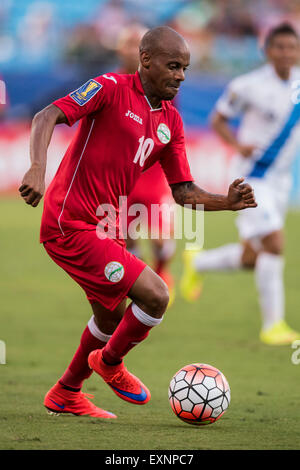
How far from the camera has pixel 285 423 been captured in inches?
179

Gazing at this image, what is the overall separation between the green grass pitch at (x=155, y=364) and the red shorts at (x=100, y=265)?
0.70 meters

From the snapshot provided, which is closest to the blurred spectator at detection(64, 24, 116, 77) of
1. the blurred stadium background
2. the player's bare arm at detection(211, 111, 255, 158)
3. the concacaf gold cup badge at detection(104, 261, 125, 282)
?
the blurred stadium background

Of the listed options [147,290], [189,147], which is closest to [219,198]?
[147,290]

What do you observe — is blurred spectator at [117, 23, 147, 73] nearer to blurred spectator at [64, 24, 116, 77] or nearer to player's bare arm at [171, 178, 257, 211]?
player's bare arm at [171, 178, 257, 211]

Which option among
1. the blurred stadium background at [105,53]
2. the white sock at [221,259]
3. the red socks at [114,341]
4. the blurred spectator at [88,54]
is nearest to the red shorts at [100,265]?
the red socks at [114,341]

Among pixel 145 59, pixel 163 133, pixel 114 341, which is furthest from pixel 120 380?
pixel 145 59

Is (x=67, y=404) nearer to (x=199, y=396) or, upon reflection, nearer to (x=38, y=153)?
(x=199, y=396)

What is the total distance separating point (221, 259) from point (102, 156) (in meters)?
4.37

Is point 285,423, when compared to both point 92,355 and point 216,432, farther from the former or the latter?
point 92,355

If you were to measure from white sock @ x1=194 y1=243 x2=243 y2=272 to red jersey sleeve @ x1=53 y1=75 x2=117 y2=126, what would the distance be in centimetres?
415

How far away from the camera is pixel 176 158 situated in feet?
16.0

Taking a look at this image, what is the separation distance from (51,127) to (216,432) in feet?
5.73

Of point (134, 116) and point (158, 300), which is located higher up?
point (134, 116)

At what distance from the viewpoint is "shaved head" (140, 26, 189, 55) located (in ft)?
14.5
